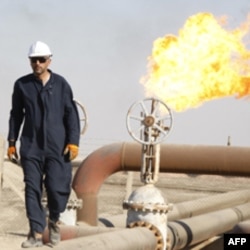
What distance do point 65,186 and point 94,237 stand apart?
0.60 meters

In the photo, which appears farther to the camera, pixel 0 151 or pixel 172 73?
pixel 172 73

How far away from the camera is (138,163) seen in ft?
43.4

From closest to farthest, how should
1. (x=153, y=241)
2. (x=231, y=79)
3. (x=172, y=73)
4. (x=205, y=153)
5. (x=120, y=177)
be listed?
(x=153, y=241), (x=205, y=153), (x=172, y=73), (x=231, y=79), (x=120, y=177)

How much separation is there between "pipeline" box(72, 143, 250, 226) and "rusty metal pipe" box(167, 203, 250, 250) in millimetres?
902

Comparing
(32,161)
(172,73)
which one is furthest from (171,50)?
(32,161)

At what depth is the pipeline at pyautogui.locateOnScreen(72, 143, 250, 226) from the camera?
1295cm

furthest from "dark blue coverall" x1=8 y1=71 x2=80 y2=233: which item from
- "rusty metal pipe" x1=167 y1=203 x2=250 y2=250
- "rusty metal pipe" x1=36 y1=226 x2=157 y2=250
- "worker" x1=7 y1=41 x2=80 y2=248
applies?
"rusty metal pipe" x1=167 y1=203 x2=250 y2=250

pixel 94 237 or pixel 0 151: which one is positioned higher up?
pixel 0 151

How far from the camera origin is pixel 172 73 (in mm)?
13984

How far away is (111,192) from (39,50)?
1857cm

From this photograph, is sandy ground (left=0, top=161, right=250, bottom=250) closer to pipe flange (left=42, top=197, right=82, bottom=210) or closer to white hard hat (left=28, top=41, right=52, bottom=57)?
pipe flange (left=42, top=197, right=82, bottom=210)

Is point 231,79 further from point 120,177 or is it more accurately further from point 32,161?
point 120,177

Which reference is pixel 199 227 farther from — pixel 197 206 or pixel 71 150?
pixel 71 150

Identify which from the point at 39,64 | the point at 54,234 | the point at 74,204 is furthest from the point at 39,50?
the point at 74,204
